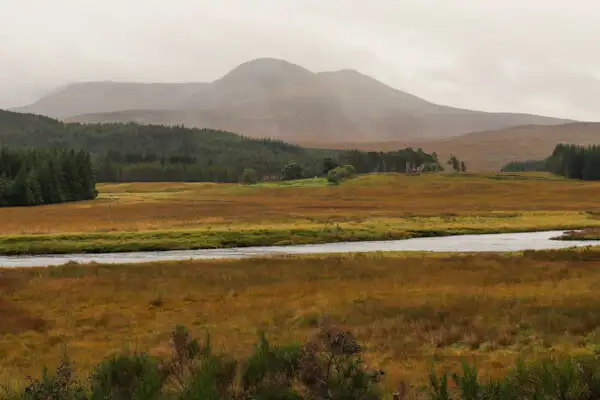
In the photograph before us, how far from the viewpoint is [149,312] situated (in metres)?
26.7

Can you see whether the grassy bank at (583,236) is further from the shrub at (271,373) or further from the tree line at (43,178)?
the tree line at (43,178)

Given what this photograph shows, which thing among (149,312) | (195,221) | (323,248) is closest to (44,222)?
(195,221)

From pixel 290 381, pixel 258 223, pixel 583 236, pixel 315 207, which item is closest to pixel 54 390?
pixel 290 381

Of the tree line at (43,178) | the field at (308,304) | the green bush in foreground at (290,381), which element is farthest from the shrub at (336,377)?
the tree line at (43,178)

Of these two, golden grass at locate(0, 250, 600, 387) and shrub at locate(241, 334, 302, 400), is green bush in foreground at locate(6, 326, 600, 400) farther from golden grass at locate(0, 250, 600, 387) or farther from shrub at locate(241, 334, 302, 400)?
golden grass at locate(0, 250, 600, 387)

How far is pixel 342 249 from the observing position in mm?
59969

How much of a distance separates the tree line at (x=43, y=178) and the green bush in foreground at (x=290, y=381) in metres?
137

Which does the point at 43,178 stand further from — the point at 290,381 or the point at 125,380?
the point at 290,381

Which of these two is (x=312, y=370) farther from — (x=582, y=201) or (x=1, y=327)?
(x=582, y=201)

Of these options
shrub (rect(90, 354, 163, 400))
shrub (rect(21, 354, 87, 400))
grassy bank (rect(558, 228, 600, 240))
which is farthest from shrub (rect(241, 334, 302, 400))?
grassy bank (rect(558, 228, 600, 240))

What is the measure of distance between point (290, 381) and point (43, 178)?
145479 mm

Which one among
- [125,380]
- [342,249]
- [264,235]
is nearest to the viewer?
[125,380]

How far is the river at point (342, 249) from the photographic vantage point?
55.3 meters

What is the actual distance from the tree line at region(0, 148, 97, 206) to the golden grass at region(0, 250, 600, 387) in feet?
335
